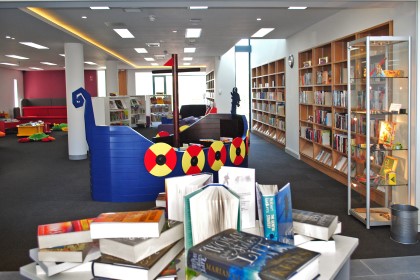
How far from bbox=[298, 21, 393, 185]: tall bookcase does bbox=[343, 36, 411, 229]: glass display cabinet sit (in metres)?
1.42

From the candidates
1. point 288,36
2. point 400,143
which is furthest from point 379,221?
point 288,36

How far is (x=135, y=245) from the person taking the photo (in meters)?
1.69

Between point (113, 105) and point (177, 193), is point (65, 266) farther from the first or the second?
point (113, 105)

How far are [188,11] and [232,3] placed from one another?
303cm

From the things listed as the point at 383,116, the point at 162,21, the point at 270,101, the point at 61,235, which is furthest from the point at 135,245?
the point at 270,101

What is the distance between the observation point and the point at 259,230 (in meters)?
2.36

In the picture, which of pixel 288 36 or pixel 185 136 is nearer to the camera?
pixel 185 136

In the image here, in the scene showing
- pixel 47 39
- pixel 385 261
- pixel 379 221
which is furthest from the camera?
pixel 47 39

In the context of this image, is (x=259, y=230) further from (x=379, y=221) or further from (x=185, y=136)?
Result: (x=185, y=136)

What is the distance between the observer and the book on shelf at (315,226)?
2.15 metres

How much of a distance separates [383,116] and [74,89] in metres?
7.97

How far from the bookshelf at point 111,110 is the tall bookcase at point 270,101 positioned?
5072 millimetres

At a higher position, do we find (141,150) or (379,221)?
(141,150)

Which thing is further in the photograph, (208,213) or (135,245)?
(208,213)
